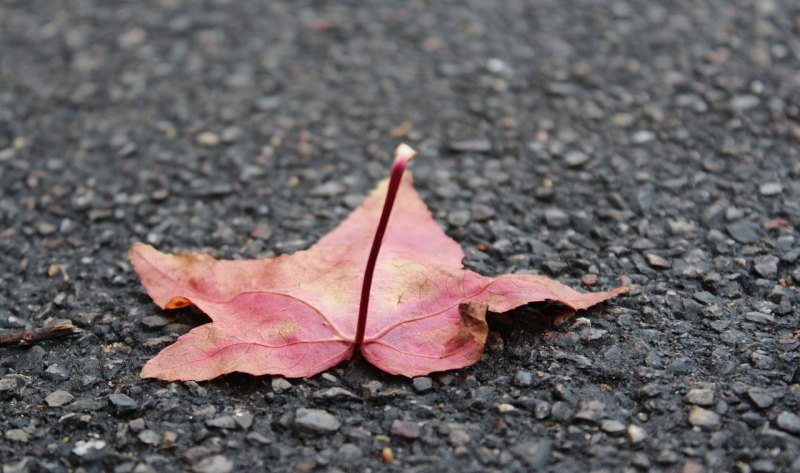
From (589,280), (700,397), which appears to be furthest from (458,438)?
(589,280)

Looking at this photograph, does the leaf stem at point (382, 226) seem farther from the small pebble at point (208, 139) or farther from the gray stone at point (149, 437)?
the small pebble at point (208, 139)

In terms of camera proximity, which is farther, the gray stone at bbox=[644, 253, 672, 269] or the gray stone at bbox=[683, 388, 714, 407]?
the gray stone at bbox=[644, 253, 672, 269]

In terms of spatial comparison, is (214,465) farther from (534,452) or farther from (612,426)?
(612,426)

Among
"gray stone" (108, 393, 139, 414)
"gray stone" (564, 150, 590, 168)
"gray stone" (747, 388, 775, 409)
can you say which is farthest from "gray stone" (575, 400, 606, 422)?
"gray stone" (564, 150, 590, 168)

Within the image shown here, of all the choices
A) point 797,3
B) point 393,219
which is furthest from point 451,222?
point 797,3

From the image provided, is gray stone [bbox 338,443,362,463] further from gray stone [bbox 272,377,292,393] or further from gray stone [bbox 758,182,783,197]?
gray stone [bbox 758,182,783,197]
